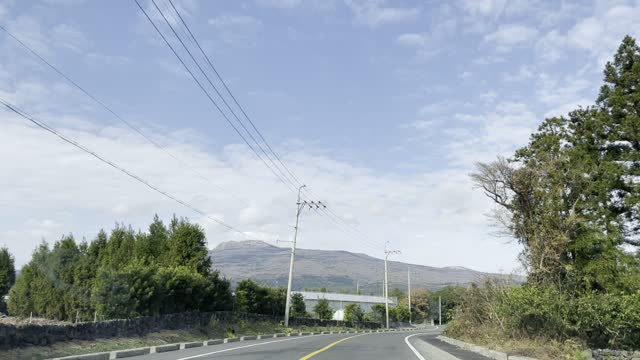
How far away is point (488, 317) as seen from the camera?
1135 inches

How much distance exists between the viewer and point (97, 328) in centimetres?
2131

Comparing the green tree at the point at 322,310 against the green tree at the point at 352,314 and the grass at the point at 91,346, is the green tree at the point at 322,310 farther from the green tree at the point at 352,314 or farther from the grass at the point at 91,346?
the grass at the point at 91,346

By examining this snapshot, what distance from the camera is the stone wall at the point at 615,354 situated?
65.4 feet

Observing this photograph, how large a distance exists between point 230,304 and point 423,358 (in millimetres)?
26075

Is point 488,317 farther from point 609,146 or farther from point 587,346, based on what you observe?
point 609,146

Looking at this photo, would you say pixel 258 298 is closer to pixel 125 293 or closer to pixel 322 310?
pixel 125 293

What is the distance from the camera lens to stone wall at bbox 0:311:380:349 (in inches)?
664

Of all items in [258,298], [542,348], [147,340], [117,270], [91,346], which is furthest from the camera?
[258,298]

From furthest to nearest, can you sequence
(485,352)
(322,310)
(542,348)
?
(322,310)
(485,352)
(542,348)

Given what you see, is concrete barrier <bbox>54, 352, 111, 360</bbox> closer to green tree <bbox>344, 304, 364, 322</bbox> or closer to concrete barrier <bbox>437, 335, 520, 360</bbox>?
concrete barrier <bbox>437, 335, 520, 360</bbox>

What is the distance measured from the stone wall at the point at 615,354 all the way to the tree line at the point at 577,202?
10.6 feet

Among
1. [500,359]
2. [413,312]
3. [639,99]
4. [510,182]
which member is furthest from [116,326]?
[413,312]

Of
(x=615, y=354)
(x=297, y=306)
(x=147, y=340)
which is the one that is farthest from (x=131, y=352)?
(x=297, y=306)

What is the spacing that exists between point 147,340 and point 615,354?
18980 mm
